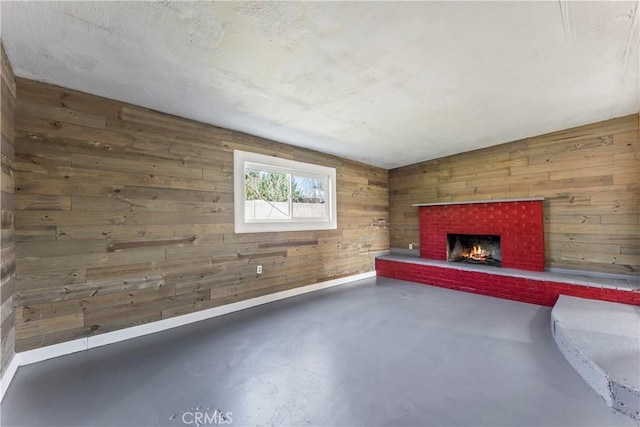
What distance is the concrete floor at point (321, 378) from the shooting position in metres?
1.60

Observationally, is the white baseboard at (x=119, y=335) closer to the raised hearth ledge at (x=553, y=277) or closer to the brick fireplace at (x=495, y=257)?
the brick fireplace at (x=495, y=257)

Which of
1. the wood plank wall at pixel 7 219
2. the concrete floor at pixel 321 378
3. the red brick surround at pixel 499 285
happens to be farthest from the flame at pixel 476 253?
the wood plank wall at pixel 7 219

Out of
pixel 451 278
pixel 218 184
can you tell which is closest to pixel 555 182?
pixel 451 278

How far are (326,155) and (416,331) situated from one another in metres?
3.19

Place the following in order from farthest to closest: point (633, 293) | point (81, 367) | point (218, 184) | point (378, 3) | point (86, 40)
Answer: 1. point (218, 184)
2. point (633, 293)
3. point (81, 367)
4. point (86, 40)
5. point (378, 3)

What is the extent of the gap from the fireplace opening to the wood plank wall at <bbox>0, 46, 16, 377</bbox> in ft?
18.9

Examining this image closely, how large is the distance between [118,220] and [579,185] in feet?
19.2

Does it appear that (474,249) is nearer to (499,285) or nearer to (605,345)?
(499,285)

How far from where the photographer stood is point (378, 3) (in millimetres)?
1557

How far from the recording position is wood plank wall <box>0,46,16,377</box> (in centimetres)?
190

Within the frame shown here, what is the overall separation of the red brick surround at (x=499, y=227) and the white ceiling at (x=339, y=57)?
151 centimetres

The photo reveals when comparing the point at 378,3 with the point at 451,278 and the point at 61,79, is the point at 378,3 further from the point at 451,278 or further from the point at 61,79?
the point at 451,278

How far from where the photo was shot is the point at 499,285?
13.1 feet

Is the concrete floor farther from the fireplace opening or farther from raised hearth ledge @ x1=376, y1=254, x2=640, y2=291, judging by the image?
the fireplace opening
